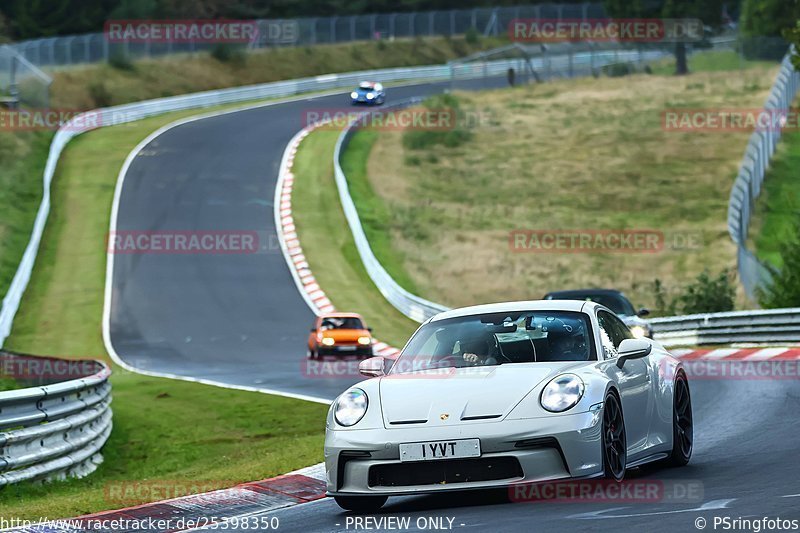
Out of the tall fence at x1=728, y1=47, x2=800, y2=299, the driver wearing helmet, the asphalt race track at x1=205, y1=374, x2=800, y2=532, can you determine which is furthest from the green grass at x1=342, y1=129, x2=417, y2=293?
the driver wearing helmet

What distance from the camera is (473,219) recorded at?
50406 millimetres

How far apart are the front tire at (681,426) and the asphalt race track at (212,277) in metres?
10.6

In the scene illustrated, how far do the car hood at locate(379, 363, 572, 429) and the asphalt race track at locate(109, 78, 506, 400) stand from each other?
1190 centimetres

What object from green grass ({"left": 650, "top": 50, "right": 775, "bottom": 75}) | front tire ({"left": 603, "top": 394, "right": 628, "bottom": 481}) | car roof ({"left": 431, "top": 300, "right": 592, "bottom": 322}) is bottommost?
green grass ({"left": 650, "top": 50, "right": 775, "bottom": 75})

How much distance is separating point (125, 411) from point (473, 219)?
30693 millimetres

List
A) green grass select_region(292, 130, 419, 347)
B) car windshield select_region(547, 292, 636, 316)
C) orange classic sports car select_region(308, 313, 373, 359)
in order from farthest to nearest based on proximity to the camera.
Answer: green grass select_region(292, 130, 419, 347) → orange classic sports car select_region(308, 313, 373, 359) → car windshield select_region(547, 292, 636, 316)

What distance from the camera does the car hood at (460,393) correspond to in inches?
346

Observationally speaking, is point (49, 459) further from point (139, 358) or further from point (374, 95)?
point (374, 95)

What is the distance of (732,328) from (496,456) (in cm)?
2036

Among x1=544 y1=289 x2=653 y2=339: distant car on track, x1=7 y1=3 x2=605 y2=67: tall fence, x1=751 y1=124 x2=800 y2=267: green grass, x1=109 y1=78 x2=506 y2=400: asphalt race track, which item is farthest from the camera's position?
x1=7 y1=3 x2=605 y2=67: tall fence

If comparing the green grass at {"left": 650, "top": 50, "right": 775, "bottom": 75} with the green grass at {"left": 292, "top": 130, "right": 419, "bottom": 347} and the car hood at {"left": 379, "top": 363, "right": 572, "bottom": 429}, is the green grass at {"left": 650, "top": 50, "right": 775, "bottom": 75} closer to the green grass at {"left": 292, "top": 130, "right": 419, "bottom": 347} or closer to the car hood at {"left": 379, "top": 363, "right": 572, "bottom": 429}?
the green grass at {"left": 292, "top": 130, "right": 419, "bottom": 347}

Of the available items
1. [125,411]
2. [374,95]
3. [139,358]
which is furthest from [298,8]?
[125,411]

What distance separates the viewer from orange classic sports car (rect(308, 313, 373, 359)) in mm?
28734

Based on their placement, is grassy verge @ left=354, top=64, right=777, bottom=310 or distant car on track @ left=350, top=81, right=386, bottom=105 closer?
grassy verge @ left=354, top=64, right=777, bottom=310
